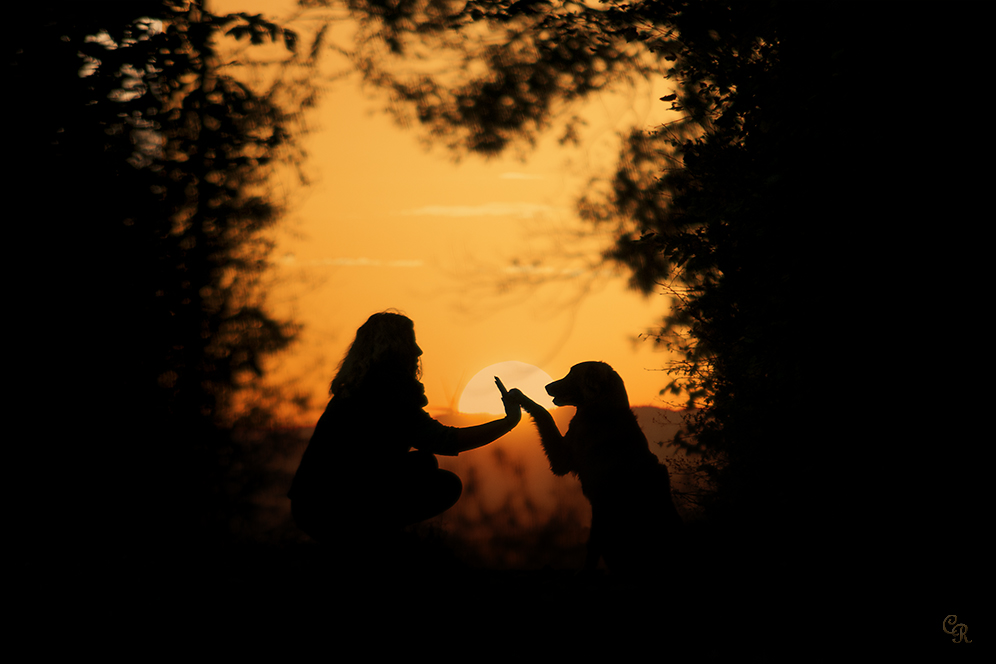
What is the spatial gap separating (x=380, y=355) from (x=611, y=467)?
5.41 feet

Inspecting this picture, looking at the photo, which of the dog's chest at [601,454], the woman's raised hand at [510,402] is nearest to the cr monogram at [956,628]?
the dog's chest at [601,454]

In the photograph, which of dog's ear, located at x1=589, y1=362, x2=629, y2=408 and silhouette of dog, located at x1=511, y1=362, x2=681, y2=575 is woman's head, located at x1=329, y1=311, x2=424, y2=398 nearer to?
silhouette of dog, located at x1=511, y1=362, x2=681, y2=575

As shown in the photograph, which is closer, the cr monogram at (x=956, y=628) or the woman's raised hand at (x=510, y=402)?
the cr monogram at (x=956, y=628)

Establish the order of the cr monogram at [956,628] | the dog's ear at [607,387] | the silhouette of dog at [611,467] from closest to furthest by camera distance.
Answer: the cr monogram at [956,628] → the silhouette of dog at [611,467] → the dog's ear at [607,387]

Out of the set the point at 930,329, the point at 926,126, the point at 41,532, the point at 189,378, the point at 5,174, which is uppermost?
the point at 926,126

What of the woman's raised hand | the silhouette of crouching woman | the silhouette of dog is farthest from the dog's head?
the silhouette of crouching woman

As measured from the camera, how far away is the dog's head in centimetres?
436

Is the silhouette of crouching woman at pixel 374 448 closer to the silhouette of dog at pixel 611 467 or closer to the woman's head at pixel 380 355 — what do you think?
the woman's head at pixel 380 355

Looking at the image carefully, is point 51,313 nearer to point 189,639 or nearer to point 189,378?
point 189,378

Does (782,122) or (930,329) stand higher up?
(782,122)

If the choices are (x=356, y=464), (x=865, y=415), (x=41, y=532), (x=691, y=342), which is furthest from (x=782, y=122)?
(x=41, y=532)

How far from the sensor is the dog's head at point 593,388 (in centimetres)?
436

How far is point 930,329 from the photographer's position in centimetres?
303

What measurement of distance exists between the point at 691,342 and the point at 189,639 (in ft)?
13.3
